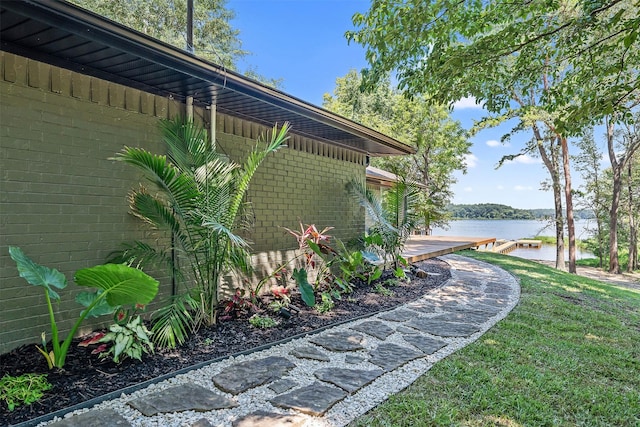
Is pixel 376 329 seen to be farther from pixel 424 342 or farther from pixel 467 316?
pixel 467 316

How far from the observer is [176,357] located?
126 inches

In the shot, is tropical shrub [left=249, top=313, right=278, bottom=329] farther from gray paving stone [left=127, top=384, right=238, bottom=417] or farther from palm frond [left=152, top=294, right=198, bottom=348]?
gray paving stone [left=127, top=384, right=238, bottom=417]

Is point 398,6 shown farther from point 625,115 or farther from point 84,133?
point 84,133

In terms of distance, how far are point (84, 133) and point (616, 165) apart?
18.6 meters

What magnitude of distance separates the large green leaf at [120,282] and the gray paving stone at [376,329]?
2438 millimetres

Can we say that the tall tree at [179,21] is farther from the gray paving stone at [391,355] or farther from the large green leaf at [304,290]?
the gray paving stone at [391,355]

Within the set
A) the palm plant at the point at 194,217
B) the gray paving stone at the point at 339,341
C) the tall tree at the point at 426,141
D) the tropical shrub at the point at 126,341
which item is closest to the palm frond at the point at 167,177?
the palm plant at the point at 194,217

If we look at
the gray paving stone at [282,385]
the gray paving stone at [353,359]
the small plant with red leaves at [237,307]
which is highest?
the small plant with red leaves at [237,307]

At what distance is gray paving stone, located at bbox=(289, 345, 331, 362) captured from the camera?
3383 millimetres

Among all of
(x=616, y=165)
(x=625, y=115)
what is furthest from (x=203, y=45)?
(x=616, y=165)

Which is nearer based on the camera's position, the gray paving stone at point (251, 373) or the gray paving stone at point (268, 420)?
the gray paving stone at point (268, 420)

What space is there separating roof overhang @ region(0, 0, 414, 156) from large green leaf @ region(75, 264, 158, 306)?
1.69 meters

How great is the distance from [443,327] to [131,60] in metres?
4.33

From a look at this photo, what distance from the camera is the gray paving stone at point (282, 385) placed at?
2.73m
